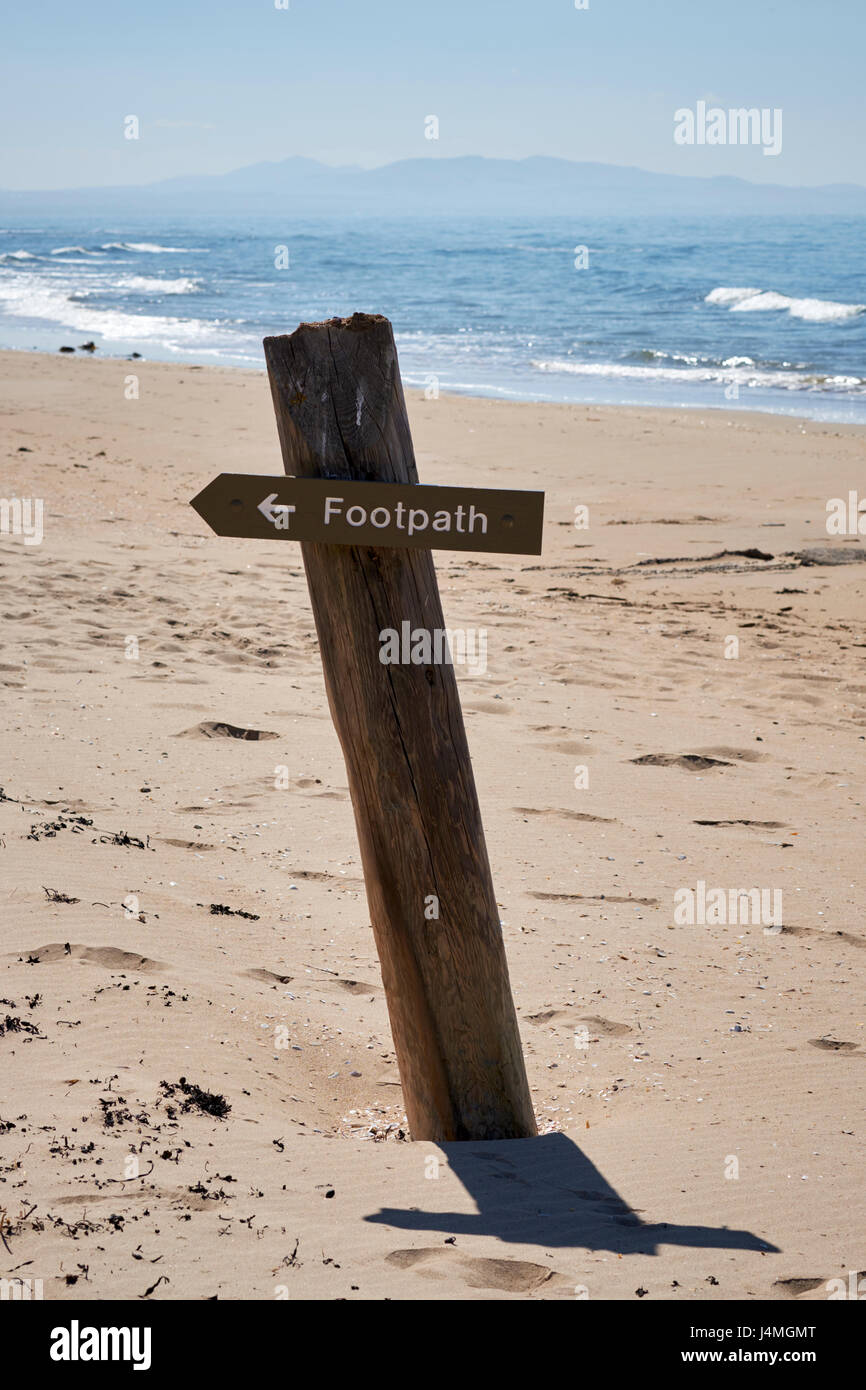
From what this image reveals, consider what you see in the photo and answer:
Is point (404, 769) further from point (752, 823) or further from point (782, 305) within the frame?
point (782, 305)

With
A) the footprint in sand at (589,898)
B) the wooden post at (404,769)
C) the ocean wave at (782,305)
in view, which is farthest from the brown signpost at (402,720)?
the ocean wave at (782,305)

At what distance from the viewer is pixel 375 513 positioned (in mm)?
2791

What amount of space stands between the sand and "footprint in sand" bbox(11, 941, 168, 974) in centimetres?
2

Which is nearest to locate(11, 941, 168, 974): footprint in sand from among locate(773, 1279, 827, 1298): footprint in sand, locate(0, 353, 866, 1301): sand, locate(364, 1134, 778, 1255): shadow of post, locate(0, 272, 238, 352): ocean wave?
locate(0, 353, 866, 1301): sand

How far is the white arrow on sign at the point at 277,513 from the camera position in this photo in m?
2.83

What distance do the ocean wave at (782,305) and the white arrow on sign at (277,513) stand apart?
1197 inches

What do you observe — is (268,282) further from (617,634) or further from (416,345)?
(617,634)

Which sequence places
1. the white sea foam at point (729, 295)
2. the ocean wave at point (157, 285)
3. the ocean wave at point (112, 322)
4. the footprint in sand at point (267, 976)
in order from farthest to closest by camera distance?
1. the ocean wave at point (157, 285)
2. the white sea foam at point (729, 295)
3. the ocean wave at point (112, 322)
4. the footprint in sand at point (267, 976)

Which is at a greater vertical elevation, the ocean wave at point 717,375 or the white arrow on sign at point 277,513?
the ocean wave at point 717,375

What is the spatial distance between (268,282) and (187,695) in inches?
1581

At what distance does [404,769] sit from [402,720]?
0.13m
